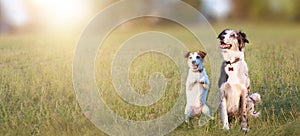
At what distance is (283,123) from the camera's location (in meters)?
4.80

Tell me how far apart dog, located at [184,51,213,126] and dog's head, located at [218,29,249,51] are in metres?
0.23

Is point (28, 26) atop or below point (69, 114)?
atop

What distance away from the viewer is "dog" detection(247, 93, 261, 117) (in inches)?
184

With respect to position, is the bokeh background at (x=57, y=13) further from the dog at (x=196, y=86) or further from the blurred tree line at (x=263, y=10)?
the dog at (x=196, y=86)

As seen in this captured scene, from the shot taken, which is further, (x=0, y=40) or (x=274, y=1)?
(x=274, y=1)

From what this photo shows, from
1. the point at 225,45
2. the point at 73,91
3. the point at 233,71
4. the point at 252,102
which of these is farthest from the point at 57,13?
the point at 252,102

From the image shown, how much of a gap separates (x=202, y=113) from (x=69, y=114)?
143cm

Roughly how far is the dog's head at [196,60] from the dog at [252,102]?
688mm

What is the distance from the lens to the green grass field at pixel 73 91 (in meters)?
4.62

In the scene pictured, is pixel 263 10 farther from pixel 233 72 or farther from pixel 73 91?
pixel 73 91

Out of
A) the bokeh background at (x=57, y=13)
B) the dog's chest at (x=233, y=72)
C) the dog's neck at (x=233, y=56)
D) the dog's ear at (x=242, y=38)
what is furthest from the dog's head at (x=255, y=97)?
the bokeh background at (x=57, y=13)

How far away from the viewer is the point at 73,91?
476 cm

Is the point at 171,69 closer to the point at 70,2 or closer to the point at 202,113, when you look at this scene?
the point at 202,113

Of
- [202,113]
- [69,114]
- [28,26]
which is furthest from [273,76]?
[28,26]
